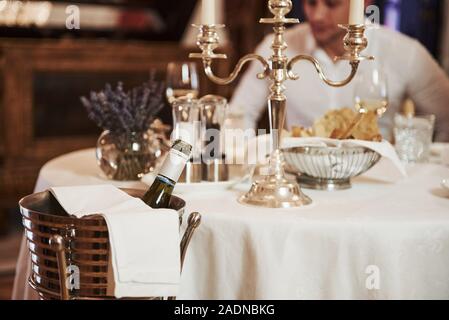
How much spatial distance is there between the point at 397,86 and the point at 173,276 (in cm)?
238

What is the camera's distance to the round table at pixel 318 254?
1.35 meters

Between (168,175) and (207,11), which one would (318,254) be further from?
(207,11)

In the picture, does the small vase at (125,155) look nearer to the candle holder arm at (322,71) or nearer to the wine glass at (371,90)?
the candle holder arm at (322,71)

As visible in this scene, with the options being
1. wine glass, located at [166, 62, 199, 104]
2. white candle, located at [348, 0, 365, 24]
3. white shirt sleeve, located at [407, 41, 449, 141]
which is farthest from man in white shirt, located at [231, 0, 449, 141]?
white candle, located at [348, 0, 365, 24]

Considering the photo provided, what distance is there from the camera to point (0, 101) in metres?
4.04

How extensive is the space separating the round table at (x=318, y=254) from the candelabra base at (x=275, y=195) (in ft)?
0.12

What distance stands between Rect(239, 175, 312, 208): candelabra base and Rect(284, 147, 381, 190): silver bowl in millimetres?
123

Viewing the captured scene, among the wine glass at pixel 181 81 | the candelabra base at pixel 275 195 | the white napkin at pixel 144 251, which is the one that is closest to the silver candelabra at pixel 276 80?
the candelabra base at pixel 275 195

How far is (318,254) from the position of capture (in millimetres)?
1360

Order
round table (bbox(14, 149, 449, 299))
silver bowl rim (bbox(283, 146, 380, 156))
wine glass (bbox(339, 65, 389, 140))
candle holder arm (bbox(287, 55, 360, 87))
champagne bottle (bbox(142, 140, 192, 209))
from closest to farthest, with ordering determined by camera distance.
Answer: champagne bottle (bbox(142, 140, 192, 209))
round table (bbox(14, 149, 449, 299))
candle holder arm (bbox(287, 55, 360, 87))
silver bowl rim (bbox(283, 146, 380, 156))
wine glass (bbox(339, 65, 389, 140))

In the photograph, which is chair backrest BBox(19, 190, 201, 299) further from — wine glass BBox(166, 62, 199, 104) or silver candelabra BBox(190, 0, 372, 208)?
wine glass BBox(166, 62, 199, 104)

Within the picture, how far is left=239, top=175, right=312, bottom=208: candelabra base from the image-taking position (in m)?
1.49

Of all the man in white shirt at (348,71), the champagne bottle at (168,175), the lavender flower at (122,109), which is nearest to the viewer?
the champagne bottle at (168,175)
